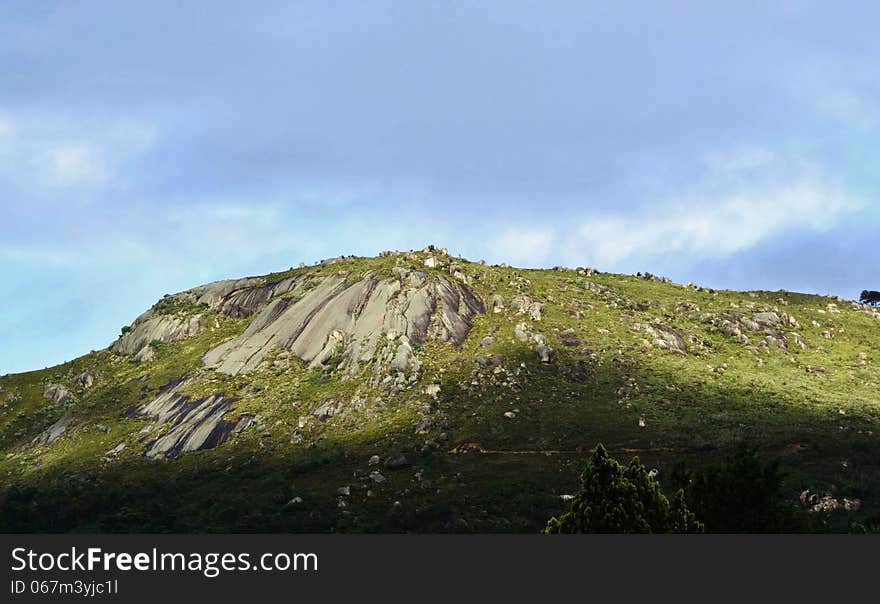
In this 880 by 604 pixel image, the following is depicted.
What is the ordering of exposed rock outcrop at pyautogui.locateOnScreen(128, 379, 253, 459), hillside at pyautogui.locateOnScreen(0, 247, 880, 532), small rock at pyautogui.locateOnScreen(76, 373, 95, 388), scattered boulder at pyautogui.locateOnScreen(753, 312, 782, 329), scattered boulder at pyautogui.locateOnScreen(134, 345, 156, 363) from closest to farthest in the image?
hillside at pyautogui.locateOnScreen(0, 247, 880, 532)
exposed rock outcrop at pyautogui.locateOnScreen(128, 379, 253, 459)
scattered boulder at pyautogui.locateOnScreen(753, 312, 782, 329)
scattered boulder at pyautogui.locateOnScreen(134, 345, 156, 363)
small rock at pyautogui.locateOnScreen(76, 373, 95, 388)

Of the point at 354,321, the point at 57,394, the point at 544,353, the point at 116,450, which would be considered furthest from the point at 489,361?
the point at 57,394

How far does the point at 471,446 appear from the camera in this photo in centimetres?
8506

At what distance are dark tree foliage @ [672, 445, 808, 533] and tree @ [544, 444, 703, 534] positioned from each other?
441cm

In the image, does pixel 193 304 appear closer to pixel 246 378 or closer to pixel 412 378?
pixel 246 378

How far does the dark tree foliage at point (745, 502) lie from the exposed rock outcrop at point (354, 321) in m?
63.4

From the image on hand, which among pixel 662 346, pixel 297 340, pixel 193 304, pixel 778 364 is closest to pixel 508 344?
pixel 662 346

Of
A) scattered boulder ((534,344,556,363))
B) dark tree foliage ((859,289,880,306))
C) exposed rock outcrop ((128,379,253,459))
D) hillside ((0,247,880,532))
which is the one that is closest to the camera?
hillside ((0,247,880,532))

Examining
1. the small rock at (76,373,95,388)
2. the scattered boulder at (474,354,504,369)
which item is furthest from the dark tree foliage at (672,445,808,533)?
the small rock at (76,373,95,388)

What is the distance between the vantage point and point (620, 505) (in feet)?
127

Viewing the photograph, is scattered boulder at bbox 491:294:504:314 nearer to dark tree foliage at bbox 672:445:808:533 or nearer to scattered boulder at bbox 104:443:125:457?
scattered boulder at bbox 104:443:125:457

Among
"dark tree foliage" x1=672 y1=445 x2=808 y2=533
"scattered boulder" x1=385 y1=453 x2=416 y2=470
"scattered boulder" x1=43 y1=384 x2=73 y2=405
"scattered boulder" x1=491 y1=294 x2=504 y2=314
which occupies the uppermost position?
"scattered boulder" x1=491 y1=294 x2=504 y2=314

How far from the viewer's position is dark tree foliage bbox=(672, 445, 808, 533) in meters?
42.8

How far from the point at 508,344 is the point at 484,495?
4178 centimetres

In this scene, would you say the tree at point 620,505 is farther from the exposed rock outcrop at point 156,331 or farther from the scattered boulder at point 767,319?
the exposed rock outcrop at point 156,331
